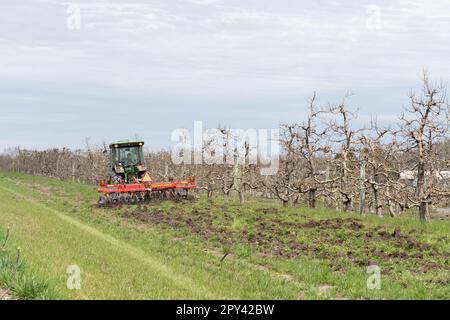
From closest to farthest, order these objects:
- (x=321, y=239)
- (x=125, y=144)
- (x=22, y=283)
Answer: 1. (x=22, y=283)
2. (x=321, y=239)
3. (x=125, y=144)

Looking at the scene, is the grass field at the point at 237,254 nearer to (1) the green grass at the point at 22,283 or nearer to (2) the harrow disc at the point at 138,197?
(1) the green grass at the point at 22,283

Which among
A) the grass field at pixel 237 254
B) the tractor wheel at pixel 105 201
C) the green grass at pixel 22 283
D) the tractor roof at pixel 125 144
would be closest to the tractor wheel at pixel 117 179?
the tractor roof at pixel 125 144

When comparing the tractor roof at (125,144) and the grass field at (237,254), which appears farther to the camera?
the tractor roof at (125,144)

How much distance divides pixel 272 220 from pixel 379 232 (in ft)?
14.0

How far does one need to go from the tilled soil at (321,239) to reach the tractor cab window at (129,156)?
1030cm

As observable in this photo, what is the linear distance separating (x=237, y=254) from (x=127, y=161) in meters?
17.7

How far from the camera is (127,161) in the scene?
28766 mm

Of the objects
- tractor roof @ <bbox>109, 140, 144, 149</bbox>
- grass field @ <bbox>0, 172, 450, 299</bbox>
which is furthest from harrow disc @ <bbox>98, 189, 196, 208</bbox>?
grass field @ <bbox>0, 172, 450, 299</bbox>

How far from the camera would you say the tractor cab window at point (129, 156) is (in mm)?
28625

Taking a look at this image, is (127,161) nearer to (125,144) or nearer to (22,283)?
(125,144)

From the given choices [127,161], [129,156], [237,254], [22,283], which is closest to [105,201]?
[127,161]

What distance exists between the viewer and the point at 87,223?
1858 centimetres
